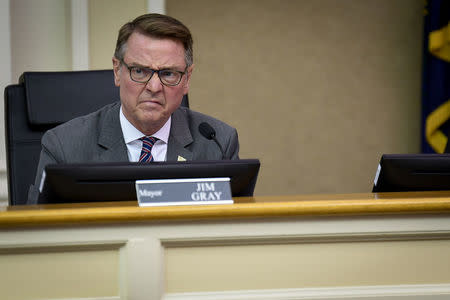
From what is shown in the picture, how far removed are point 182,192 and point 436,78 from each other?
8.62 feet

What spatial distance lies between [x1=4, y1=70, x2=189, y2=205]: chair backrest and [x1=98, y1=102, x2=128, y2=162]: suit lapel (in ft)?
0.67

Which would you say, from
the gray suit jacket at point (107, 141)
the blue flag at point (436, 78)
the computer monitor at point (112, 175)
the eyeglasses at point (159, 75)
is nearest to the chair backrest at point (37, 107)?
the gray suit jacket at point (107, 141)

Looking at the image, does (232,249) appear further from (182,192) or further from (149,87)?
(149,87)

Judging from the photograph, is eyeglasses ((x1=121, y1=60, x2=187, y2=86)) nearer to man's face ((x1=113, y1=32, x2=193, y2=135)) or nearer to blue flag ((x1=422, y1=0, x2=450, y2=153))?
man's face ((x1=113, y1=32, x2=193, y2=135))

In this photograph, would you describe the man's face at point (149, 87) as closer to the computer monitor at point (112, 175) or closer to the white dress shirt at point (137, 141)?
the white dress shirt at point (137, 141)

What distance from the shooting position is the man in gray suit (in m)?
1.83

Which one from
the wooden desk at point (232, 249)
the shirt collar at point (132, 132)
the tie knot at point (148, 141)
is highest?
the shirt collar at point (132, 132)

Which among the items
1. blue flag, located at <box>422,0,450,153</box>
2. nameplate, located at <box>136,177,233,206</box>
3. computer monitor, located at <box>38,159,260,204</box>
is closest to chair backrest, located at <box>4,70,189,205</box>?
computer monitor, located at <box>38,159,260,204</box>

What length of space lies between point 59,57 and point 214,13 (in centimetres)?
98

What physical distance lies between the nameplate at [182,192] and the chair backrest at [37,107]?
0.95m

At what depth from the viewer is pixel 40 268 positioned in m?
1.12

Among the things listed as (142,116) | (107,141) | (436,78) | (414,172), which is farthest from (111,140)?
(436,78)

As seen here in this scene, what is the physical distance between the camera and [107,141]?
184cm

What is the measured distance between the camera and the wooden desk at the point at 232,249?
1119mm
